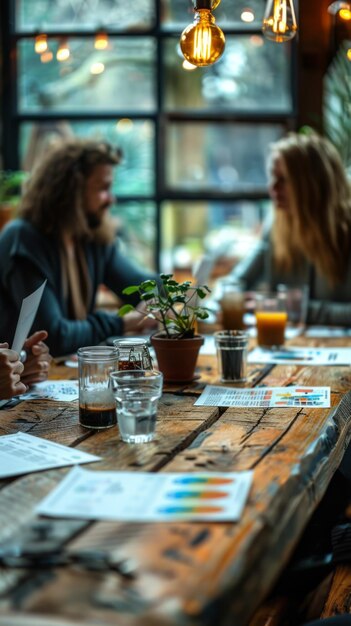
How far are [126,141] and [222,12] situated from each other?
0.83m

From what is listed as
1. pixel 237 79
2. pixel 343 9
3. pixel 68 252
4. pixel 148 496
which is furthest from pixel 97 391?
pixel 237 79

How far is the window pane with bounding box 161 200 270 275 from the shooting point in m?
4.62

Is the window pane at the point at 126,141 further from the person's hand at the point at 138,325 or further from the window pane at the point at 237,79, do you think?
the person's hand at the point at 138,325

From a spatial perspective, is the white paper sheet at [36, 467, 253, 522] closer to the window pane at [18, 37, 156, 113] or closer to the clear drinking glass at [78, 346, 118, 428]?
the clear drinking glass at [78, 346, 118, 428]

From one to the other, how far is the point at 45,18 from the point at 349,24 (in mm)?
1587

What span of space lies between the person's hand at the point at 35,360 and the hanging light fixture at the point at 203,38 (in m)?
0.81

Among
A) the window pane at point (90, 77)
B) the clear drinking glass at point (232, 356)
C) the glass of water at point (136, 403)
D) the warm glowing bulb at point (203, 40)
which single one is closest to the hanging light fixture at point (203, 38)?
the warm glowing bulb at point (203, 40)

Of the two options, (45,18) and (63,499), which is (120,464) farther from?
(45,18)

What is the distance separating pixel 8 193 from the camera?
4.61 m

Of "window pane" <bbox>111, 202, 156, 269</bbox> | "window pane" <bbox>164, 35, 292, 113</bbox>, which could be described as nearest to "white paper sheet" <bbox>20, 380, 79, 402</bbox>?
"window pane" <bbox>111, 202, 156, 269</bbox>

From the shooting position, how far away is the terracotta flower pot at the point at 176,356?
2.18 m

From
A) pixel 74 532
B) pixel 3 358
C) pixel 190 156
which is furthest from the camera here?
pixel 190 156

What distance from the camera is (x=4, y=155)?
471cm

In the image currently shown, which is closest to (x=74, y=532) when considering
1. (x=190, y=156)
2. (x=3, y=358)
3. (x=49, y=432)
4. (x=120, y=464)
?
(x=120, y=464)
